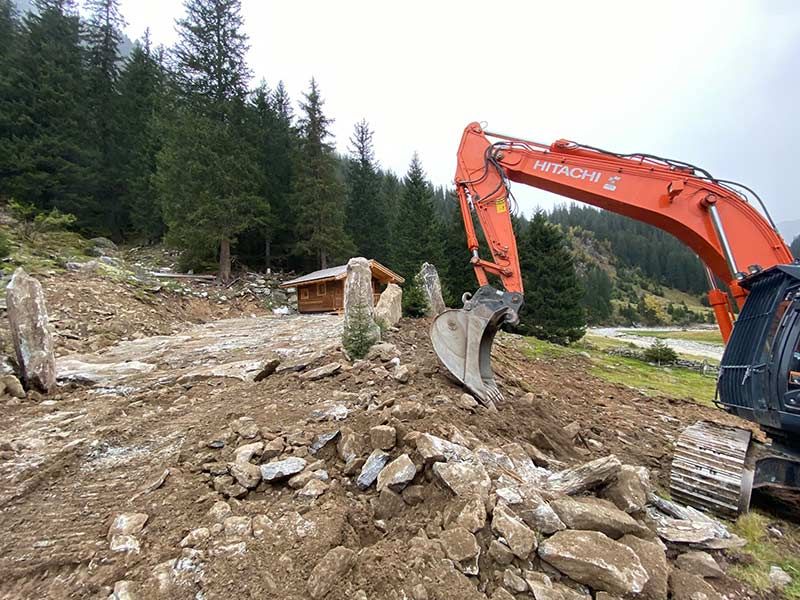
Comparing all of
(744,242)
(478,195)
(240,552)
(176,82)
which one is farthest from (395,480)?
(176,82)

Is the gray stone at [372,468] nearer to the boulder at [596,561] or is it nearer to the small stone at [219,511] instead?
the small stone at [219,511]

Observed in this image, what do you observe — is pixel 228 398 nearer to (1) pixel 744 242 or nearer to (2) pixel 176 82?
(1) pixel 744 242

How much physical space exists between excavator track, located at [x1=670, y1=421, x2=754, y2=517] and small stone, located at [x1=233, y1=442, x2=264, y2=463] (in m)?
3.62

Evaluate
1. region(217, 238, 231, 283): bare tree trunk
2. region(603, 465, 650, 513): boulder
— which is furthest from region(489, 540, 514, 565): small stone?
region(217, 238, 231, 283): bare tree trunk

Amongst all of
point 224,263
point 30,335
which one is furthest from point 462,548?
point 224,263

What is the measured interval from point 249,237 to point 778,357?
25684 millimetres

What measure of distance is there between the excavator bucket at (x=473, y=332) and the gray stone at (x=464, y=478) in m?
1.79

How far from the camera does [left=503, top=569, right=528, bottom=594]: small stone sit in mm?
2039

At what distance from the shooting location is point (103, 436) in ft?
12.7

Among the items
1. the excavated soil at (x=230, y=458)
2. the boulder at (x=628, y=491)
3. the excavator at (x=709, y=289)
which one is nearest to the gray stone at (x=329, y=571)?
the excavated soil at (x=230, y=458)

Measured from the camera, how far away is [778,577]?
2.46 metres

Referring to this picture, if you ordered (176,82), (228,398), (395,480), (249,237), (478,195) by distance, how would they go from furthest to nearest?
(249,237) < (176,82) < (478,195) < (228,398) < (395,480)

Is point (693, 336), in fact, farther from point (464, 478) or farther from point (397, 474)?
point (397, 474)

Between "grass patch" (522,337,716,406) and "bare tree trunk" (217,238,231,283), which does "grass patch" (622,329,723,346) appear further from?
"bare tree trunk" (217,238,231,283)
